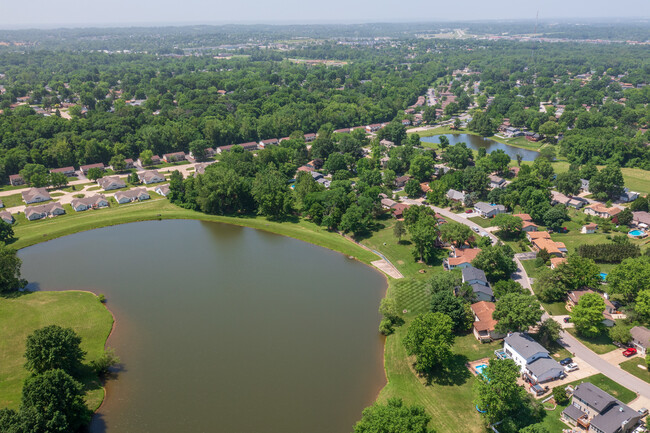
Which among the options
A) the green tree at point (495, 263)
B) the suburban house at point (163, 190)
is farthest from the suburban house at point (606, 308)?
the suburban house at point (163, 190)

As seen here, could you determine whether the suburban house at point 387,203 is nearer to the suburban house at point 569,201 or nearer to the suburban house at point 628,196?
the suburban house at point 569,201

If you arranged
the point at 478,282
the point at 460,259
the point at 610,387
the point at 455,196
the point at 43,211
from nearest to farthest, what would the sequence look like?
the point at 610,387 < the point at 478,282 < the point at 460,259 < the point at 43,211 < the point at 455,196

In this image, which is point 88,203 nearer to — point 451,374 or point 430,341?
point 430,341

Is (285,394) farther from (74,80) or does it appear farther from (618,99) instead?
(74,80)

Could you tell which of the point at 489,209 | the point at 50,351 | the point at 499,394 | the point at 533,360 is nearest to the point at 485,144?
the point at 489,209

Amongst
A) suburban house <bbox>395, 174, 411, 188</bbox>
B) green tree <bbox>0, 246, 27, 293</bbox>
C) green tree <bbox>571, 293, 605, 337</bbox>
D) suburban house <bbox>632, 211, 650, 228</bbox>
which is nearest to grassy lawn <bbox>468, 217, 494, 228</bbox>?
suburban house <bbox>395, 174, 411, 188</bbox>

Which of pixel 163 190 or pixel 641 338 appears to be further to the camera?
pixel 163 190
